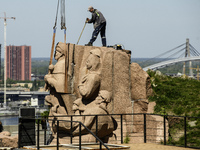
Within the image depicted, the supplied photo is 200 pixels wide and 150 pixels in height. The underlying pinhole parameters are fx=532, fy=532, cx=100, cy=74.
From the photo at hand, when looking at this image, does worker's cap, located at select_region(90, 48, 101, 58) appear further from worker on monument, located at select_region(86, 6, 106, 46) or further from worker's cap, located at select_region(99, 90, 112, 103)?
worker's cap, located at select_region(99, 90, 112, 103)

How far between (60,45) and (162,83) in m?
5.02

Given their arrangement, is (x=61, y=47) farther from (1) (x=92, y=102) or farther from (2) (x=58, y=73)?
(1) (x=92, y=102)

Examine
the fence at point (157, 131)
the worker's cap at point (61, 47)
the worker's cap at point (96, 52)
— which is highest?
the worker's cap at point (61, 47)

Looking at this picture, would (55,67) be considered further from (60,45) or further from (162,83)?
(162,83)

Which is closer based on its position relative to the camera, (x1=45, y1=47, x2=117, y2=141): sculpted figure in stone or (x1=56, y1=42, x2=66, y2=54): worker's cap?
(x1=45, y1=47, x2=117, y2=141): sculpted figure in stone

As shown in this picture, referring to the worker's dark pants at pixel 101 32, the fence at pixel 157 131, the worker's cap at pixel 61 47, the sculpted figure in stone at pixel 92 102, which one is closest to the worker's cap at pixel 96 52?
the sculpted figure in stone at pixel 92 102

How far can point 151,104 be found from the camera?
62.8 feet

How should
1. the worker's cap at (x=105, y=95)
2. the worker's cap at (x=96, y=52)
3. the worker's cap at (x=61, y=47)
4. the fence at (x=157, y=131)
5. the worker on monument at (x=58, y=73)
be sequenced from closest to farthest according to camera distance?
the fence at (x=157, y=131), the worker's cap at (x=105, y=95), the worker's cap at (x=96, y=52), the worker on monument at (x=58, y=73), the worker's cap at (x=61, y=47)

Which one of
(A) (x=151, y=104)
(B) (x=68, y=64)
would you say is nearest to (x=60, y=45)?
(B) (x=68, y=64)

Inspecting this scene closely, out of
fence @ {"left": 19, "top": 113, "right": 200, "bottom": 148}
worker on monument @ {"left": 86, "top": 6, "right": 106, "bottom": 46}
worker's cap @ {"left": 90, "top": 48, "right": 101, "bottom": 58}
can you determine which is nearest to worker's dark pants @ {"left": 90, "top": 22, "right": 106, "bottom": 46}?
worker on monument @ {"left": 86, "top": 6, "right": 106, "bottom": 46}

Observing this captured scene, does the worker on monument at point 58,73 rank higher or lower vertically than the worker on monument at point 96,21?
lower

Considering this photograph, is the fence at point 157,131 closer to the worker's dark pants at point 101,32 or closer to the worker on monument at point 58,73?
the worker on monument at point 58,73

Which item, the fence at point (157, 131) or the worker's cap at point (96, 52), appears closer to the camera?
the fence at point (157, 131)

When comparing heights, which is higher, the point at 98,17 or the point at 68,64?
the point at 98,17
